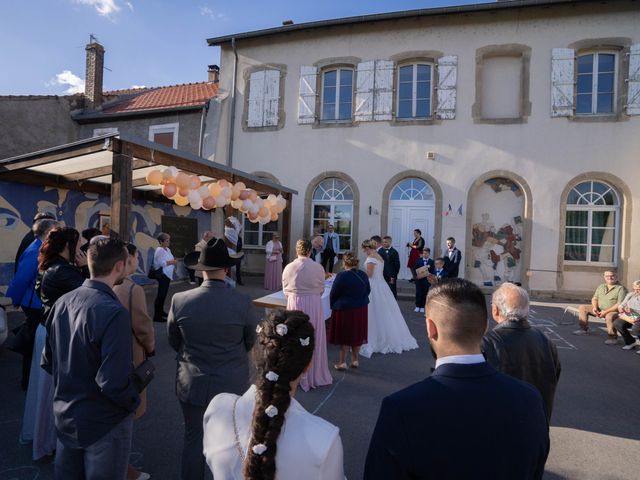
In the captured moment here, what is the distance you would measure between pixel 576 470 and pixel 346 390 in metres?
2.24

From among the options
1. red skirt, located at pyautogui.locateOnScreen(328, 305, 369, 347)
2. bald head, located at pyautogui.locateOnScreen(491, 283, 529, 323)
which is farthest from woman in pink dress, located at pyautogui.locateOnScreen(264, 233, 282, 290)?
bald head, located at pyautogui.locateOnScreen(491, 283, 529, 323)

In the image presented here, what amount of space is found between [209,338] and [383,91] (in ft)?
38.4

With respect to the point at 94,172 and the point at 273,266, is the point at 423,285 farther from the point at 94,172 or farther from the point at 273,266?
the point at 94,172

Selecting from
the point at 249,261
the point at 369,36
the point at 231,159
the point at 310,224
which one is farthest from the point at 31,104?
the point at 369,36

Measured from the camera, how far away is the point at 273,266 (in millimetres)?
11570

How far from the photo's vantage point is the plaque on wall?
11714 mm

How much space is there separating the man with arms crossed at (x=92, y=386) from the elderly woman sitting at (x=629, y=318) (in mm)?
7506

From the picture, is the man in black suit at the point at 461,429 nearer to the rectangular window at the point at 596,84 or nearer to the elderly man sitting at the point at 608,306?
the elderly man sitting at the point at 608,306

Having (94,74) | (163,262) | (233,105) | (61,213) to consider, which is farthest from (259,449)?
(94,74)

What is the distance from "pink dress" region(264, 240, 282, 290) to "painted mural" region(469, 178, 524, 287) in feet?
18.7

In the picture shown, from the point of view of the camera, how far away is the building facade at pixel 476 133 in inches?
444

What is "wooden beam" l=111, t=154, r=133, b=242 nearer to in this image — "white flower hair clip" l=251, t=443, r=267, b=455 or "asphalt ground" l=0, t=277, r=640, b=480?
"asphalt ground" l=0, t=277, r=640, b=480

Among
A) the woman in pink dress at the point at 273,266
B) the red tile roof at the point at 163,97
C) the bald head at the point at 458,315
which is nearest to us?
the bald head at the point at 458,315

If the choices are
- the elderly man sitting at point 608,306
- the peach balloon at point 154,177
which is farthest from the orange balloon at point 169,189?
the elderly man sitting at point 608,306
